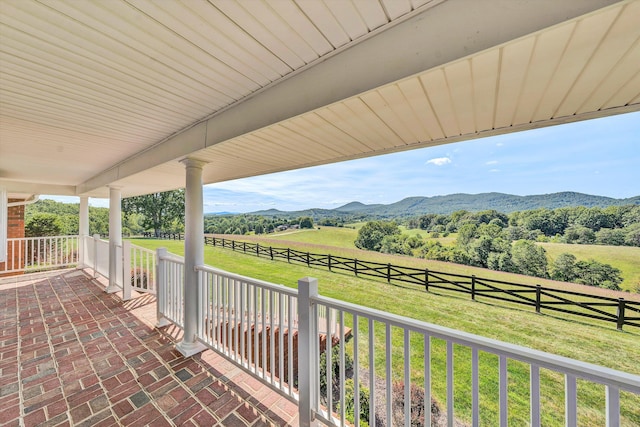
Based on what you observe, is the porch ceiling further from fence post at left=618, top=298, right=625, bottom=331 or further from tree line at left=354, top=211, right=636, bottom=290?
→ tree line at left=354, top=211, right=636, bottom=290

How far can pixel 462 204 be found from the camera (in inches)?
365

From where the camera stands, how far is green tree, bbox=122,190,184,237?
71.3ft

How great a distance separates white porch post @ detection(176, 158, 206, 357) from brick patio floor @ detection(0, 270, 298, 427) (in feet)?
0.76

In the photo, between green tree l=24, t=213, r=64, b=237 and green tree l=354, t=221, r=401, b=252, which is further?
green tree l=24, t=213, r=64, b=237

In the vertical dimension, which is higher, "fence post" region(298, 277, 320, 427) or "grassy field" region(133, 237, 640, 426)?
"fence post" region(298, 277, 320, 427)

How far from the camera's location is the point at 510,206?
7.56 metres

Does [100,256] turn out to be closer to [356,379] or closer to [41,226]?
[356,379]

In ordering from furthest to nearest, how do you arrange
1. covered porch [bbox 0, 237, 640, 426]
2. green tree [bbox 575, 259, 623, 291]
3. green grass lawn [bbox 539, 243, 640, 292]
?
green tree [bbox 575, 259, 623, 291] → green grass lawn [bbox 539, 243, 640, 292] → covered porch [bbox 0, 237, 640, 426]

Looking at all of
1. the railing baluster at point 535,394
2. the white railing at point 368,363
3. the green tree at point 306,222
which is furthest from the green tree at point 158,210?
the railing baluster at point 535,394

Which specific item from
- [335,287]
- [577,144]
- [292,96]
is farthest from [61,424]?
[577,144]

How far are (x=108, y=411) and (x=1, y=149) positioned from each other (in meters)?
3.61

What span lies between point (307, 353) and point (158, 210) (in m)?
25.5

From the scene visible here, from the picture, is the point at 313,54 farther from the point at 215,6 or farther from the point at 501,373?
Answer: the point at 501,373

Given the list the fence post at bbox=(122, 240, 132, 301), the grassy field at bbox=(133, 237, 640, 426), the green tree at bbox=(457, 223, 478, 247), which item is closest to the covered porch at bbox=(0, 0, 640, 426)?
the grassy field at bbox=(133, 237, 640, 426)
